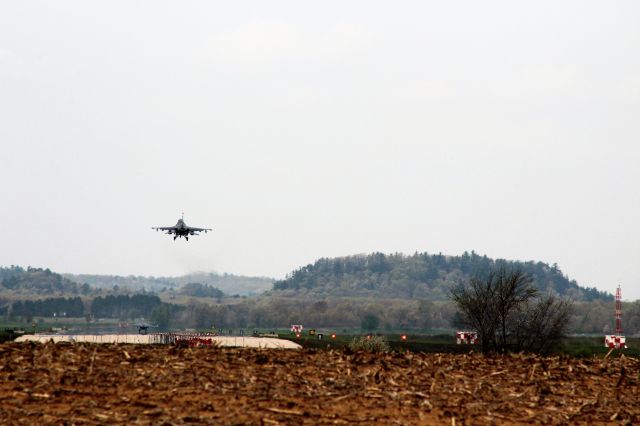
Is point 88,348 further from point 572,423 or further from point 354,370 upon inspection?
point 572,423

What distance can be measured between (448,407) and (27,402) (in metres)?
8.23

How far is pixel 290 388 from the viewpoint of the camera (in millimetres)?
18797

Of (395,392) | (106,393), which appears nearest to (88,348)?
(106,393)

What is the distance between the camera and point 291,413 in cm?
1703

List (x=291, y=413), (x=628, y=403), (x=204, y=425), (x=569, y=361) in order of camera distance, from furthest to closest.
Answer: (x=569, y=361) → (x=628, y=403) → (x=291, y=413) → (x=204, y=425)

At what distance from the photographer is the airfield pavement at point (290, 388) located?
55.5 feet

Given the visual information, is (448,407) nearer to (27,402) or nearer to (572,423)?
(572,423)

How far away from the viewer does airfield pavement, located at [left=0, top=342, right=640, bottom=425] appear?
16.9m

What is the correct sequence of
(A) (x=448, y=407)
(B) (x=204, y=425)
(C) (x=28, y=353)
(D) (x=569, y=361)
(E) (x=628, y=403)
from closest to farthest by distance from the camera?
(B) (x=204, y=425) → (A) (x=448, y=407) → (E) (x=628, y=403) → (C) (x=28, y=353) → (D) (x=569, y=361)

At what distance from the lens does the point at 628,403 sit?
1984 centimetres

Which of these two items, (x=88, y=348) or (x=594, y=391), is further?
(x=88, y=348)

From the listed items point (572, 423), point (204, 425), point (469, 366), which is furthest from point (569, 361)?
point (204, 425)

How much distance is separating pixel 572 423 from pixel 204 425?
24.2ft

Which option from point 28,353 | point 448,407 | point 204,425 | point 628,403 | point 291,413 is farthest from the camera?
point 28,353
